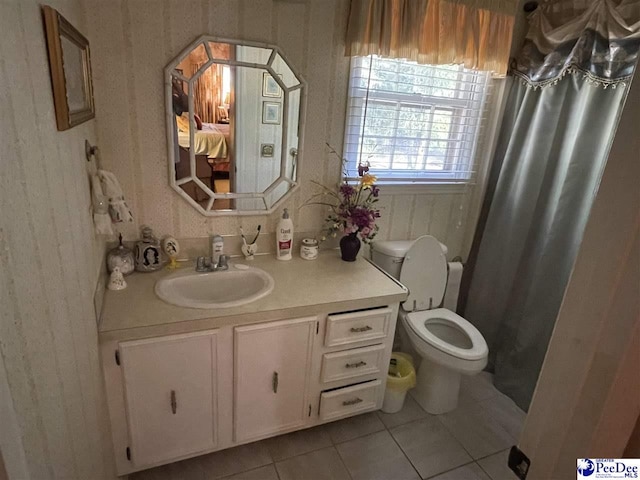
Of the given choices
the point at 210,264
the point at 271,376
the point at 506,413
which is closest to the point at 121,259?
the point at 210,264

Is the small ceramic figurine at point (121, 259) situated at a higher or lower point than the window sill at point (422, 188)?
lower

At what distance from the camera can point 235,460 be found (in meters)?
1.67

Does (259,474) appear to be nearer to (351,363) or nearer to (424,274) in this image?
(351,363)

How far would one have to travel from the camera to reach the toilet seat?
1825 mm

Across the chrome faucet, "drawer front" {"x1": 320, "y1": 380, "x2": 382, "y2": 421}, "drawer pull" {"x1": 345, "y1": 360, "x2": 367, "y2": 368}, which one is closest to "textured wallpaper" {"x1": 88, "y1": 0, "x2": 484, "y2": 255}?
the chrome faucet

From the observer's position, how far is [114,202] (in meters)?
1.37

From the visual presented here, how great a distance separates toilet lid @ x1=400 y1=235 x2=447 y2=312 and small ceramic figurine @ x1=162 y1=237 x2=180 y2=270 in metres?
1.17

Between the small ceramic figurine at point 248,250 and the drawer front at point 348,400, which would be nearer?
the drawer front at point 348,400

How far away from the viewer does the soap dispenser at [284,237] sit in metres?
1.84

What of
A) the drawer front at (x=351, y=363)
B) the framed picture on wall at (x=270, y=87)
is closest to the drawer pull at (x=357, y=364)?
the drawer front at (x=351, y=363)

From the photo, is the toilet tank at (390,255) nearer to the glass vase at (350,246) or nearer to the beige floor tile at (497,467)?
the glass vase at (350,246)

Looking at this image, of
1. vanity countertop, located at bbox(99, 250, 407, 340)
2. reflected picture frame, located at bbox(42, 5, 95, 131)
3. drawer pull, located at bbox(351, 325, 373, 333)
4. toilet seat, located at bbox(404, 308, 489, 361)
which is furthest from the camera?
toilet seat, located at bbox(404, 308, 489, 361)

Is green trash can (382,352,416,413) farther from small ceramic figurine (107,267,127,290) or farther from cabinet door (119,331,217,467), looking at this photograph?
small ceramic figurine (107,267,127,290)

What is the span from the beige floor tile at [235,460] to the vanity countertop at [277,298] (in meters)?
0.72
